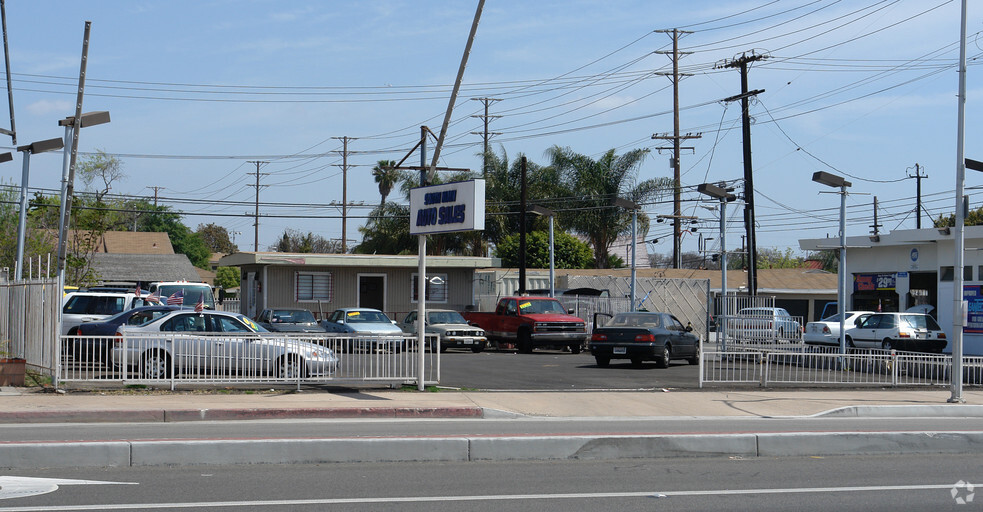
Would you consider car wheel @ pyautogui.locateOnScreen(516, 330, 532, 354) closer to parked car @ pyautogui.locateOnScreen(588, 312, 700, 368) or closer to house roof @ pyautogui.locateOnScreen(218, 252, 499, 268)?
parked car @ pyautogui.locateOnScreen(588, 312, 700, 368)

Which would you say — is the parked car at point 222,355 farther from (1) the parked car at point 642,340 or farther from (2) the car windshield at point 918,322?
(2) the car windshield at point 918,322

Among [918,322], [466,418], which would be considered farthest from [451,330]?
[466,418]

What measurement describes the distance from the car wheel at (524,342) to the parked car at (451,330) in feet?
3.94

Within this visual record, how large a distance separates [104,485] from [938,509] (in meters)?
7.95

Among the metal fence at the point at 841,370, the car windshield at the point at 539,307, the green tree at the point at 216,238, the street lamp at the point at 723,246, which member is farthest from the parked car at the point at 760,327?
the green tree at the point at 216,238

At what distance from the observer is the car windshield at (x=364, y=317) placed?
29.5 metres

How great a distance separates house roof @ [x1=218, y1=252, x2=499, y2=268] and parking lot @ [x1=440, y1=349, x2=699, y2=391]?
38.3 ft

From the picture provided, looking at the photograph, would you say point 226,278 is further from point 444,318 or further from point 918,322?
point 918,322

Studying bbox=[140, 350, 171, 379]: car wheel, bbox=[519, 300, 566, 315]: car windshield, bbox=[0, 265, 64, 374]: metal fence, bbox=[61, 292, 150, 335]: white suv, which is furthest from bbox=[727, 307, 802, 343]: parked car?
bbox=[0, 265, 64, 374]: metal fence

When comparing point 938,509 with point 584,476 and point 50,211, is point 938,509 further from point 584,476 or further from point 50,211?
point 50,211

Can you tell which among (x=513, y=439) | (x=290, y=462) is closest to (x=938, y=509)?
(x=513, y=439)

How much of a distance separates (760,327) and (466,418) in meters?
14.9

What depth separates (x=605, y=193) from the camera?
52.9 metres

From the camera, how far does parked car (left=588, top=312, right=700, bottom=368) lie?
77.3 ft
